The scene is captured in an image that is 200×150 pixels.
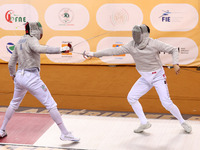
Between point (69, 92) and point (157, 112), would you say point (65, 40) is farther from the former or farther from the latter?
point (157, 112)

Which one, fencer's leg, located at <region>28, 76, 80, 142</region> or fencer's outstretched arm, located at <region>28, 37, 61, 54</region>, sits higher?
fencer's outstretched arm, located at <region>28, 37, 61, 54</region>

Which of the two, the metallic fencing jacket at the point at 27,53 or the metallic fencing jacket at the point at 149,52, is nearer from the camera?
the metallic fencing jacket at the point at 27,53

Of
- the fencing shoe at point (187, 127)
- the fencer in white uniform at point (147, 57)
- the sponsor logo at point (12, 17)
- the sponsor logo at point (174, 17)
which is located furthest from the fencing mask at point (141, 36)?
the sponsor logo at point (12, 17)

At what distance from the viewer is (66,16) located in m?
5.23

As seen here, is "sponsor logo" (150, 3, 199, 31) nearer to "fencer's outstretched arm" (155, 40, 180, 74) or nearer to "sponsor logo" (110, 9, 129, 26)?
"sponsor logo" (110, 9, 129, 26)

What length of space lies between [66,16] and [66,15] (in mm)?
16

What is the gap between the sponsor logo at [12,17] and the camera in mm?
5312

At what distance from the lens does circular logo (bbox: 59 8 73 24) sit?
5.21m

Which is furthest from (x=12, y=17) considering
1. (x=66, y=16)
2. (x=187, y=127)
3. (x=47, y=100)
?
(x=187, y=127)

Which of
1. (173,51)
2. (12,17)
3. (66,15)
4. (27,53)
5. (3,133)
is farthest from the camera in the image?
(12,17)

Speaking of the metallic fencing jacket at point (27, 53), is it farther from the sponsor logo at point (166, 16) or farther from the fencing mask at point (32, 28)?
the sponsor logo at point (166, 16)

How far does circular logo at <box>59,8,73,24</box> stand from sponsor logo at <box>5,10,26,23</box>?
2.06 feet

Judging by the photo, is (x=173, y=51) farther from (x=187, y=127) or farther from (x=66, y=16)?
(x=66, y=16)

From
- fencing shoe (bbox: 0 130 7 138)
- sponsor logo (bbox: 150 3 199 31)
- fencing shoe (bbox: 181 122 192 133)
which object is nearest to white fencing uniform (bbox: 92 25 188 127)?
fencing shoe (bbox: 181 122 192 133)
